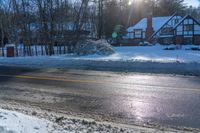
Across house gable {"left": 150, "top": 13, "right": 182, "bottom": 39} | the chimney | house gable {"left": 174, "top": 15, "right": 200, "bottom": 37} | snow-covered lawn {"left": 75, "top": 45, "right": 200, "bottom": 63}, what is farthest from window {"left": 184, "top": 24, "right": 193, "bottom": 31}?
snow-covered lawn {"left": 75, "top": 45, "right": 200, "bottom": 63}

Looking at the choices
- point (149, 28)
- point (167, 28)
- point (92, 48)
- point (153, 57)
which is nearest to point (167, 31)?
point (167, 28)

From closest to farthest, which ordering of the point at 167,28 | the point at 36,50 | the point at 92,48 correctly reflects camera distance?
the point at 92,48 → the point at 36,50 → the point at 167,28

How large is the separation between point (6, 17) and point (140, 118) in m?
32.0

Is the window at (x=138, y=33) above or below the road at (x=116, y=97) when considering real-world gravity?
above

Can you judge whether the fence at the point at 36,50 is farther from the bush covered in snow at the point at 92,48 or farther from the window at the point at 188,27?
the window at the point at 188,27

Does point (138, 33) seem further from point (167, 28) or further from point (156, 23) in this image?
point (167, 28)

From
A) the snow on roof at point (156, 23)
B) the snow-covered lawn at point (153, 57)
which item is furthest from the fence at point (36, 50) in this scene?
the snow on roof at point (156, 23)

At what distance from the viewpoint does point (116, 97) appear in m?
8.59

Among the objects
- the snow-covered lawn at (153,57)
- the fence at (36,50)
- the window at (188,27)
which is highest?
the window at (188,27)

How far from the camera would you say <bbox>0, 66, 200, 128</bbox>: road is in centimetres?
682

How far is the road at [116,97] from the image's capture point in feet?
22.4

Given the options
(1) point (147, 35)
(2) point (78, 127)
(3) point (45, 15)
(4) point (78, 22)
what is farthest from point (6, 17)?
(1) point (147, 35)

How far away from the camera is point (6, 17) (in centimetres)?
3562

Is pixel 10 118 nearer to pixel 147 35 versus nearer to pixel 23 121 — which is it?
pixel 23 121
